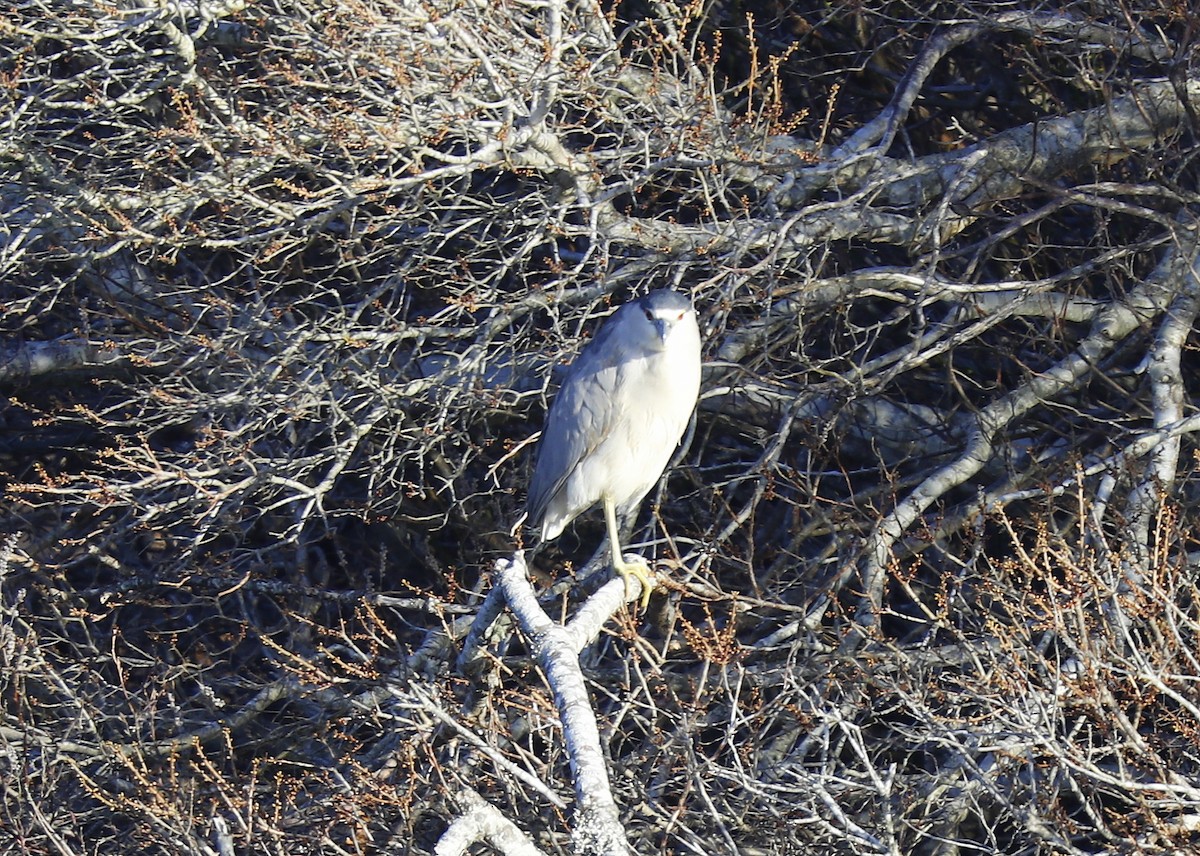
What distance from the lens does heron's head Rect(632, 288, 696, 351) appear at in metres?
4.90

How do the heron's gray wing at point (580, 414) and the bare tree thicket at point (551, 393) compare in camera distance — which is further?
the heron's gray wing at point (580, 414)

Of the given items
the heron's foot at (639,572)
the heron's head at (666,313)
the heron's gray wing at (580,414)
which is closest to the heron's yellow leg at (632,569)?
the heron's foot at (639,572)

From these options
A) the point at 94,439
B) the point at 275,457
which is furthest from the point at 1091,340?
the point at 94,439

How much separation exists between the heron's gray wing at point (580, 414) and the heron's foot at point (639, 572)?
1.66 feet

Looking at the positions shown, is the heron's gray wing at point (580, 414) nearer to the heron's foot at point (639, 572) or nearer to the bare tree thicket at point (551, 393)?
the bare tree thicket at point (551, 393)

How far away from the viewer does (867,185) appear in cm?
568

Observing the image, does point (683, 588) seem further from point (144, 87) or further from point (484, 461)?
point (144, 87)

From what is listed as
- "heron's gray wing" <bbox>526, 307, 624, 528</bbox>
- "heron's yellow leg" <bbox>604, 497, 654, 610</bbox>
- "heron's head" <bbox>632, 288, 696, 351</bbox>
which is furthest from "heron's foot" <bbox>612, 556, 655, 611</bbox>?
"heron's head" <bbox>632, 288, 696, 351</bbox>

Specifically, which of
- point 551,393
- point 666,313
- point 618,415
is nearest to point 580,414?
point 618,415

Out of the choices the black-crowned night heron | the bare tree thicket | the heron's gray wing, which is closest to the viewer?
the bare tree thicket

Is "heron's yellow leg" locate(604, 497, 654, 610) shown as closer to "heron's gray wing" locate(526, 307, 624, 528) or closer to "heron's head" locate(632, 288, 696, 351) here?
"heron's gray wing" locate(526, 307, 624, 528)

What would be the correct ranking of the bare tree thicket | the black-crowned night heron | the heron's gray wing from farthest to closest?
the heron's gray wing
the black-crowned night heron
the bare tree thicket

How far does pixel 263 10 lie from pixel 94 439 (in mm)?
2956

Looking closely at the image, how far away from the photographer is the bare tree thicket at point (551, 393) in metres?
4.84
